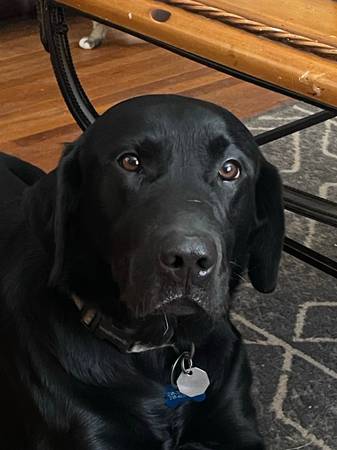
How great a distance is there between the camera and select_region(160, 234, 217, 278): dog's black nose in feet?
3.35

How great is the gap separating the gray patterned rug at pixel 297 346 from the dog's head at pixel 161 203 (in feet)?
1.34

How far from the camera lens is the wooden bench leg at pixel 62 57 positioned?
1831 millimetres

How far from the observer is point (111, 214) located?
116 cm

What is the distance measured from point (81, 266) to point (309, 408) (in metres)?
0.59

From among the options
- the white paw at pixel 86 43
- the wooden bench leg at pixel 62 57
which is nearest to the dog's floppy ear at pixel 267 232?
the wooden bench leg at pixel 62 57

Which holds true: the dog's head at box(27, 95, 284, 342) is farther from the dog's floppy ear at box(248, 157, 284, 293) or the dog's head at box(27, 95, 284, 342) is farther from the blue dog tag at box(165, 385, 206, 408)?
the blue dog tag at box(165, 385, 206, 408)

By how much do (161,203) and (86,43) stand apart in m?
2.50

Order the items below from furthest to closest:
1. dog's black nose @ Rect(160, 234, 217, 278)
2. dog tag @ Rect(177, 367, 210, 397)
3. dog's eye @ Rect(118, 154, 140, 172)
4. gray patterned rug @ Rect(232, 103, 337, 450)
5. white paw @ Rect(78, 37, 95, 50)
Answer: white paw @ Rect(78, 37, 95, 50) < gray patterned rug @ Rect(232, 103, 337, 450) < dog tag @ Rect(177, 367, 210, 397) < dog's eye @ Rect(118, 154, 140, 172) < dog's black nose @ Rect(160, 234, 217, 278)

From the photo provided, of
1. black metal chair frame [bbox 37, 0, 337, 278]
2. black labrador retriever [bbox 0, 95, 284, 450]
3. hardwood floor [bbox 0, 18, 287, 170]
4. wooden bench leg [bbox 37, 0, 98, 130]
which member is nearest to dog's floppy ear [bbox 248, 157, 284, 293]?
black labrador retriever [bbox 0, 95, 284, 450]

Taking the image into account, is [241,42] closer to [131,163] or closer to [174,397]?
[131,163]

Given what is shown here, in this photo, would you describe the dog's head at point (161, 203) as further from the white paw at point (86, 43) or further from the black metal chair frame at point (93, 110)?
the white paw at point (86, 43)

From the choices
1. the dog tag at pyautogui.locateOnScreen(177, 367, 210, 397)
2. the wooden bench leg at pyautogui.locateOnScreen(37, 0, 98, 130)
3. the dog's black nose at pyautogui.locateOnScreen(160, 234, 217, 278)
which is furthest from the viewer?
the wooden bench leg at pyautogui.locateOnScreen(37, 0, 98, 130)

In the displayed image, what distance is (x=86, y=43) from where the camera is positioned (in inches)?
137

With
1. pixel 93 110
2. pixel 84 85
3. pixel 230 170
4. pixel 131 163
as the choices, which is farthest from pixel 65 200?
pixel 84 85
